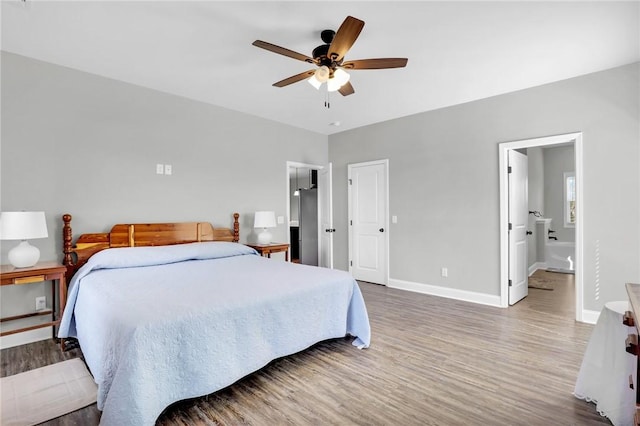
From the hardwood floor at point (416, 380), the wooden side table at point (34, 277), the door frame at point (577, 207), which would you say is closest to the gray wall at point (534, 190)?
the door frame at point (577, 207)

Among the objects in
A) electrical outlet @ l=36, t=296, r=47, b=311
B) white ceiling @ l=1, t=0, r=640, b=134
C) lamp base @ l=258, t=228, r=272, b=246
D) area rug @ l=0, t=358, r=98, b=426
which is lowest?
area rug @ l=0, t=358, r=98, b=426

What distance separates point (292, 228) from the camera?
7.26 m

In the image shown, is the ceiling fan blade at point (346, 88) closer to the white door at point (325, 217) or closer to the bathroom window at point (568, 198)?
the white door at point (325, 217)

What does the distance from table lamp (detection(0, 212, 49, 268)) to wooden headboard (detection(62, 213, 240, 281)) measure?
13.7 inches

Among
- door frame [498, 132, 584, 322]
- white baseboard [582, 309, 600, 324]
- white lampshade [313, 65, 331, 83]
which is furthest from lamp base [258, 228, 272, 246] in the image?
white baseboard [582, 309, 600, 324]

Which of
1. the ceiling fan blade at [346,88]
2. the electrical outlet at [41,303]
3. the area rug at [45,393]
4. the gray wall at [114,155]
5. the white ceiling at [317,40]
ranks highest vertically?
the white ceiling at [317,40]

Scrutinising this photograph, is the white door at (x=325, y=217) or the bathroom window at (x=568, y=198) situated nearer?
the white door at (x=325, y=217)

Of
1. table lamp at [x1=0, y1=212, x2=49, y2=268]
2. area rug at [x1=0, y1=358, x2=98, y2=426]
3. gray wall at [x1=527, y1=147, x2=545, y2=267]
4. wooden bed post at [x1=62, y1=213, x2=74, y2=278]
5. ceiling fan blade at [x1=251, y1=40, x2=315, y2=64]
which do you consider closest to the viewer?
area rug at [x1=0, y1=358, x2=98, y2=426]

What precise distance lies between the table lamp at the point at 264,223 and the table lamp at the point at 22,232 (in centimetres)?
216

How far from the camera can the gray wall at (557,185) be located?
6469mm

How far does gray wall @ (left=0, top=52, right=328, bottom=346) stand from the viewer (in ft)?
9.11

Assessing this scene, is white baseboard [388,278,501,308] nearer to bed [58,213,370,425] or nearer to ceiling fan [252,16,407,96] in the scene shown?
bed [58,213,370,425]

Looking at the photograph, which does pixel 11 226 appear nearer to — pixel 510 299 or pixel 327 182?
pixel 327 182

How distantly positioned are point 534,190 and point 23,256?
7.83 meters
